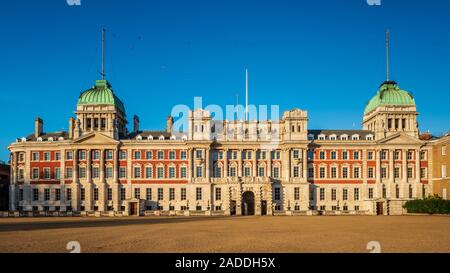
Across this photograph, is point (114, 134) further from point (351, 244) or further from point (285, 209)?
point (351, 244)

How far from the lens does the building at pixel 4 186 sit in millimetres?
105625

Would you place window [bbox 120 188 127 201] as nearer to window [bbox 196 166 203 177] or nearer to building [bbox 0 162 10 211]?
window [bbox 196 166 203 177]

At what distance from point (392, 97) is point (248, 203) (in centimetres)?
3529

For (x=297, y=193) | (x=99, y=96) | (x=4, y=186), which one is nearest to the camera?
(x=297, y=193)

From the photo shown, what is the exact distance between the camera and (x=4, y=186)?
358 feet

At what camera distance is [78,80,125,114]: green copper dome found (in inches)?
3688

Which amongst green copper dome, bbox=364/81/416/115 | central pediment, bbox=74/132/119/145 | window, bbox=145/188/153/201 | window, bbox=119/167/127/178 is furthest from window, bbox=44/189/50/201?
green copper dome, bbox=364/81/416/115

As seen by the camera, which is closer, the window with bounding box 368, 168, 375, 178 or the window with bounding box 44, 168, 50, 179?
the window with bounding box 368, 168, 375, 178

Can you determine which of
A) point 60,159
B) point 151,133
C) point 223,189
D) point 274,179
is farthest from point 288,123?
point 60,159

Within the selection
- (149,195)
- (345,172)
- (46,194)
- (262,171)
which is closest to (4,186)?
(46,194)

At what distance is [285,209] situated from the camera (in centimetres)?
9000

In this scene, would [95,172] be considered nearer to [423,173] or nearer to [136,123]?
[136,123]

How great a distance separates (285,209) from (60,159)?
142 feet

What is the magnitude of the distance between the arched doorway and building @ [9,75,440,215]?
223 mm
